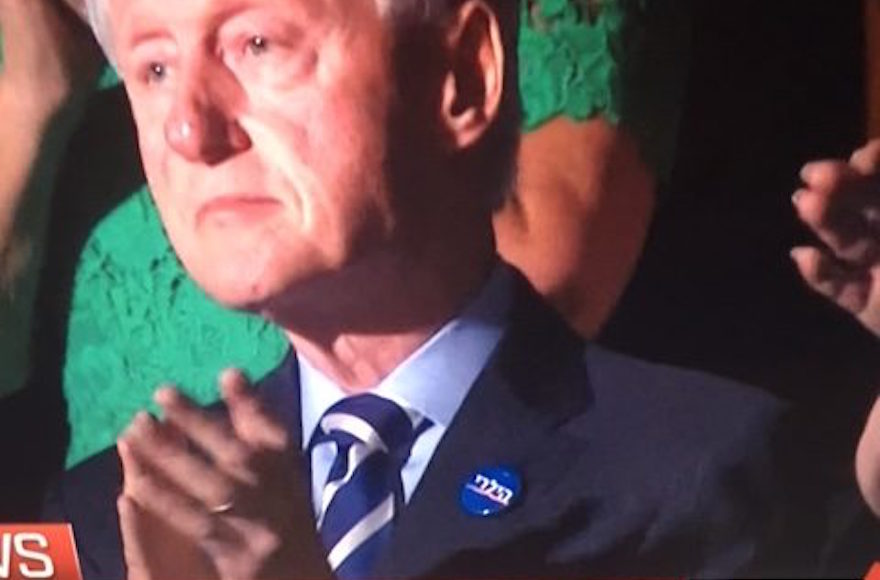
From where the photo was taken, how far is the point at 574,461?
1911 millimetres

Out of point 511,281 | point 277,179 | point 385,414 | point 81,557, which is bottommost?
point 81,557

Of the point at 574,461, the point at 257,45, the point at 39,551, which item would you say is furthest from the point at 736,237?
the point at 39,551

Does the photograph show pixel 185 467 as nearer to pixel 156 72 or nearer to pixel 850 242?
pixel 156 72

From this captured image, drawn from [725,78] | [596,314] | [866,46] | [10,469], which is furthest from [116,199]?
[866,46]

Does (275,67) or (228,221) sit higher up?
(275,67)

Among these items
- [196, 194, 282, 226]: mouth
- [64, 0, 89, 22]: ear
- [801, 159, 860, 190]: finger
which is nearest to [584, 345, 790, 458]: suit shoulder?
[801, 159, 860, 190]: finger

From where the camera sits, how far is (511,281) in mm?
1898

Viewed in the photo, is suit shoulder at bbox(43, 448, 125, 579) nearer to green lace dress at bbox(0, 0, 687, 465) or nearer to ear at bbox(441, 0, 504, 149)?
green lace dress at bbox(0, 0, 687, 465)

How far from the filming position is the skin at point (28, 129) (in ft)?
6.20

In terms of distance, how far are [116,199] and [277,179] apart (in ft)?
0.54

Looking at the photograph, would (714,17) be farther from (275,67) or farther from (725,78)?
(275,67)

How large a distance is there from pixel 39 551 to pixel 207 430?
0.70ft

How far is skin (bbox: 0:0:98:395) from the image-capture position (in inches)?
74.4

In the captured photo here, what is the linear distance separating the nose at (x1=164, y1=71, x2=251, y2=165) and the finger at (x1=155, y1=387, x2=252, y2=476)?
9.3 inches
